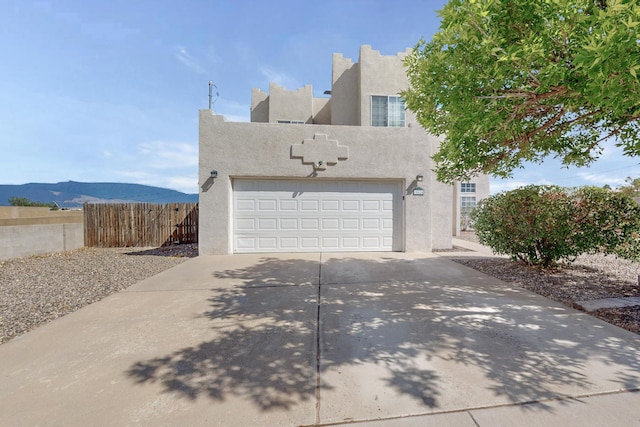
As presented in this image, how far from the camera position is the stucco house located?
8.07 metres

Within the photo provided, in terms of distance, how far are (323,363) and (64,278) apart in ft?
20.4

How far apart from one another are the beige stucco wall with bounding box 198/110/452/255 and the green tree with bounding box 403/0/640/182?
12.3 feet

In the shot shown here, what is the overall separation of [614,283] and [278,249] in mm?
7514

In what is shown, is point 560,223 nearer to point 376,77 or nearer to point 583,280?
point 583,280

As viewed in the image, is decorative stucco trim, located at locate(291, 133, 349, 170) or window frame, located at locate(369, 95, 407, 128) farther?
window frame, located at locate(369, 95, 407, 128)

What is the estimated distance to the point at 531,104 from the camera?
3584 millimetres

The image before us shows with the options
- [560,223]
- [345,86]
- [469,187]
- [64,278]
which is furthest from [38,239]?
[469,187]

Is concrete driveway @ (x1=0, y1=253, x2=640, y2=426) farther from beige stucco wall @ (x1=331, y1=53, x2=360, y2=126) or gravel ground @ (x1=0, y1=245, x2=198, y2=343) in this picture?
beige stucco wall @ (x1=331, y1=53, x2=360, y2=126)

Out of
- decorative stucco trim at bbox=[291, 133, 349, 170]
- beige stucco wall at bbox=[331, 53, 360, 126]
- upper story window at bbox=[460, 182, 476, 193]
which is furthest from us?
upper story window at bbox=[460, 182, 476, 193]

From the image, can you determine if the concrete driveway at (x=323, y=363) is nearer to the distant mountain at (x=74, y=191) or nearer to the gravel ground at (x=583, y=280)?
the gravel ground at (x=583, y=280)

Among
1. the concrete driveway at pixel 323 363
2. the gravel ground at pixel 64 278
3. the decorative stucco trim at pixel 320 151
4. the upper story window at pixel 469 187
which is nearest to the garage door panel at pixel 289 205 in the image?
the decorative stucco trim at pixel 320 151

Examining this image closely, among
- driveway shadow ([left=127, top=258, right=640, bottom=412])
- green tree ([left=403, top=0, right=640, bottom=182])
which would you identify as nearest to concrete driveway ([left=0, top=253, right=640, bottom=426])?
driveway shadow ([left=127, top=258, right=640, bottom=412])

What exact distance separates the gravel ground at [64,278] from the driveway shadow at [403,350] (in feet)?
7.24

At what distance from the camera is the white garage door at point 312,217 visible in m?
8.32
